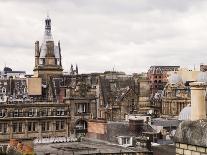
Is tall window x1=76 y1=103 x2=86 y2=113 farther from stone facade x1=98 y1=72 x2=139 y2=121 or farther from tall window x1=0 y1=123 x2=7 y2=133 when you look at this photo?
tall window x1=0 y1=123 x2=7 y2=133

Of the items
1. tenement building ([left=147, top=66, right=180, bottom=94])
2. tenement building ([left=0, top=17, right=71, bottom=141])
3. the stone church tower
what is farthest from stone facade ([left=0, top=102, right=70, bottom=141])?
tenement building ([left=147, top=66, right=180, bottom=94])

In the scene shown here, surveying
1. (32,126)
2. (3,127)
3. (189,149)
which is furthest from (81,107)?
(189,149)

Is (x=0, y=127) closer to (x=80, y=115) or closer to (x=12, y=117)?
(x=12, y=117)

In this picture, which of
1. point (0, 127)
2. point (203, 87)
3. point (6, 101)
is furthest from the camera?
point (6, 101)

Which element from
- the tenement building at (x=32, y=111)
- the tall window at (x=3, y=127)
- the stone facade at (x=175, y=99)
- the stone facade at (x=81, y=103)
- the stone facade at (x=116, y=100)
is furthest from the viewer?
the stone facade at (x=175, y=99)

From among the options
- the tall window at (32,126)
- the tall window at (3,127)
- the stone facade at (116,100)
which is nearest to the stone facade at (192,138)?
the tall window at (3,127)

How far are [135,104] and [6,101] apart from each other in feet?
68.6

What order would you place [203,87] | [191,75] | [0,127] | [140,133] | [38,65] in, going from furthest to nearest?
[191,75], [38,65], [0,127], [140,133], [203,87]

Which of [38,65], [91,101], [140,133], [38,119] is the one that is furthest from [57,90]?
[140,133]

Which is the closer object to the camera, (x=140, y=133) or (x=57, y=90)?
(x=140, y=133)

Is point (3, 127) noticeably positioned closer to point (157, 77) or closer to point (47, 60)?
point (47, 60)

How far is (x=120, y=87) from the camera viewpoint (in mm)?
87125

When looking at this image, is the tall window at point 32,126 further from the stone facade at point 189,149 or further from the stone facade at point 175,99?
the stone facade at point 189,149

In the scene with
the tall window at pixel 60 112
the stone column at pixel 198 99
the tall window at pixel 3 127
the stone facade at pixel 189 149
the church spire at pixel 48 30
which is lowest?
the tall window at pixel 3 127
